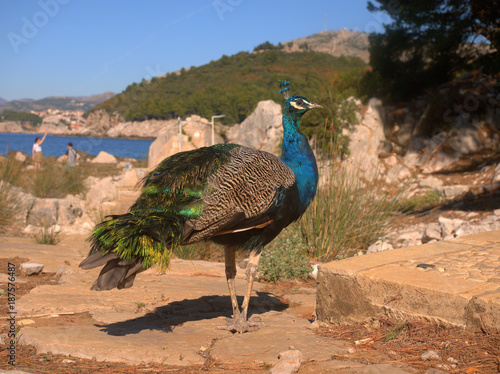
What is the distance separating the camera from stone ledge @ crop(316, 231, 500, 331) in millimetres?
3352

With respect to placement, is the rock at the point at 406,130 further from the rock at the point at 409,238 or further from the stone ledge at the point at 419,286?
the stone ledge at the point at 419,286

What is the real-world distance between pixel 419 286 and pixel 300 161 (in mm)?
1696

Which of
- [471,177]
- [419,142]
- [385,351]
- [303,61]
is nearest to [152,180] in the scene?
[385,351]

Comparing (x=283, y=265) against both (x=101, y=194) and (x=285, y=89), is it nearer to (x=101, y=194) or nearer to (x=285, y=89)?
(x=285, y=89)

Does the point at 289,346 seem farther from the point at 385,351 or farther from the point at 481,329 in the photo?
the point at 481,329

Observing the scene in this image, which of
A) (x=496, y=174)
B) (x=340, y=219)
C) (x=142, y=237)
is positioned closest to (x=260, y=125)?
(x=496, y=174)

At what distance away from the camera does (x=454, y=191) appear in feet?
41.2

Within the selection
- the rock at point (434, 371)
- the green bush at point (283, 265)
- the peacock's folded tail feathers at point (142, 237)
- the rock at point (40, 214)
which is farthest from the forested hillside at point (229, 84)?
the rock at point (434, 371)

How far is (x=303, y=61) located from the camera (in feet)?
199

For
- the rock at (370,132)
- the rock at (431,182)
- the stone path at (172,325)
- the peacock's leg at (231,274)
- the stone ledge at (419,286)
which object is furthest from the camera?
the rock at (370,132)

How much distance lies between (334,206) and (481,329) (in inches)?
182

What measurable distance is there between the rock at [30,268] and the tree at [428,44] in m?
13.4

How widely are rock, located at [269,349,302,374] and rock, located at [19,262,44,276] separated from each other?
398 centimetres

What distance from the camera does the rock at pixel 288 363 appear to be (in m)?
3.09
